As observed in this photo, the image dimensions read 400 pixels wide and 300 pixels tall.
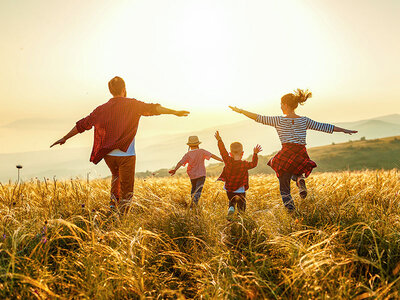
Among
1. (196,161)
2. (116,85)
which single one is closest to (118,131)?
(116,85)

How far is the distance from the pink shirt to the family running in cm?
109

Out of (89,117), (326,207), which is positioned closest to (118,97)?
→ (89,117)

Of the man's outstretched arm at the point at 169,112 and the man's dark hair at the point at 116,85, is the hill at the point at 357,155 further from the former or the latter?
the man's dark hair at the point at 116,85

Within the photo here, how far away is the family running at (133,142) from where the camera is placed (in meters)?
5.30

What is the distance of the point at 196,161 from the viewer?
6.93 m

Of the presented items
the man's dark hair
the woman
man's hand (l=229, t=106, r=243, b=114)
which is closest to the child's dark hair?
the woman

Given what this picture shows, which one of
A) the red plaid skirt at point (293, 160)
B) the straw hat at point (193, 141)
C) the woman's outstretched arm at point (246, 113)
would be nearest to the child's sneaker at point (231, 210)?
the red plaid skirt at point (293, 160)

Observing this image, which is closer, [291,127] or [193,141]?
[291,127]

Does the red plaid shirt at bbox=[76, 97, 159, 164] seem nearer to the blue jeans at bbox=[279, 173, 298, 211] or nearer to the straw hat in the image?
the straw hat

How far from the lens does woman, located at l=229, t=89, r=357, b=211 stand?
5449 millimetres

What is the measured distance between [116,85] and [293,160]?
327 centimetres

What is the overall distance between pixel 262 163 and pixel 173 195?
22.8 meters

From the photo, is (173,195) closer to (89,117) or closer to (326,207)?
(89,117)

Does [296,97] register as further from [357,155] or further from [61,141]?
[357,155]
